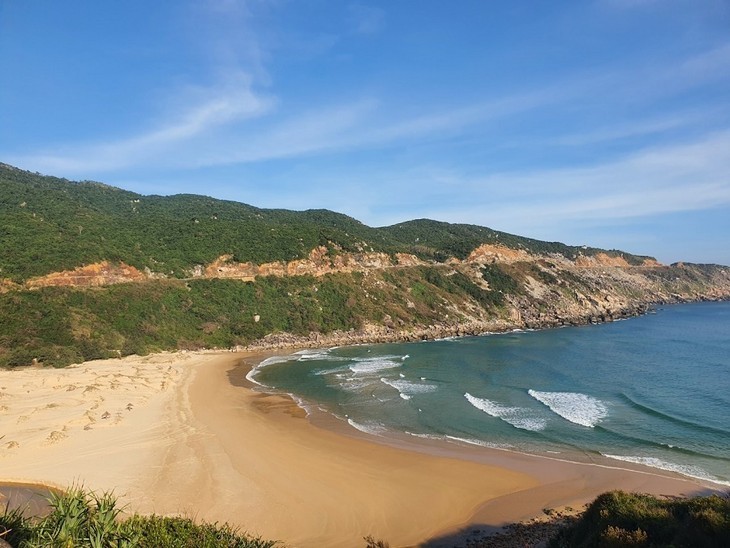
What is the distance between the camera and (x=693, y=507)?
9.96 meters

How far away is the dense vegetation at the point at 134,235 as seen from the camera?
165 ft

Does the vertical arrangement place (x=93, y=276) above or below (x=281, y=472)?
above

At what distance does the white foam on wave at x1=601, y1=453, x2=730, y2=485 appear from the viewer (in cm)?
1920

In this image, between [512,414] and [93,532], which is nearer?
[93,532]

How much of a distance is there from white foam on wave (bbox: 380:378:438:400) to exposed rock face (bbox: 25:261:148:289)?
35.4 metres

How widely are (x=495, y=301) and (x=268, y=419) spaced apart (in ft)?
212

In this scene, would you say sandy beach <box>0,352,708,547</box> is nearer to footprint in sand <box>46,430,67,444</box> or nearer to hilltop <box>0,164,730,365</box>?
footprint in sand <box>46,430,67,444</box>

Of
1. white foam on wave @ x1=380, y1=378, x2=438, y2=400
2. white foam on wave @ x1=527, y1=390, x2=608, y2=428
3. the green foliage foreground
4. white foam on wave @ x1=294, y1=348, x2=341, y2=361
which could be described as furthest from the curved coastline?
white foam on wave @ x1=294, y1=348, x2=341, y2=361

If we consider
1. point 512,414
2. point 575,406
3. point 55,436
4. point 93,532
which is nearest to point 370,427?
point 512,414

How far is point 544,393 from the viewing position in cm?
3416

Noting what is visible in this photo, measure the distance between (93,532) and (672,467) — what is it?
2290 centimetres

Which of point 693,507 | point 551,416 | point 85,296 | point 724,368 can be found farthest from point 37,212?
point 724,368

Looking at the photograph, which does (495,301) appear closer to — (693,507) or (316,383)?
(316,383)

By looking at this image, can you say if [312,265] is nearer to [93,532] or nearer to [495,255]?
[495,255]
